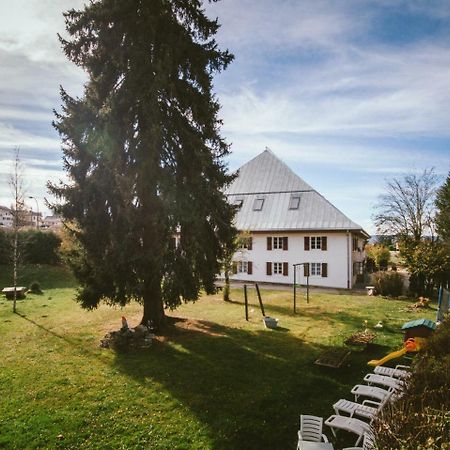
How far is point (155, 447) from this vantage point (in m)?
7.17

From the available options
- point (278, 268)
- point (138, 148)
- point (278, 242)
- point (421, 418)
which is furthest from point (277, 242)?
point (421, 418)

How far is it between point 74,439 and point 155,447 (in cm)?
169

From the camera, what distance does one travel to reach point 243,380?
34.1ft

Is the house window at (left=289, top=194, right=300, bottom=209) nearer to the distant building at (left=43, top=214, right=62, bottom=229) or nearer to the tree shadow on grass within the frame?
the distant building at (left=43, top=214, right=62, bottom=229)

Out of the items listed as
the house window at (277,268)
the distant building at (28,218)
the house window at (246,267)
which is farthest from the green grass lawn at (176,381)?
the house window at (246,267)

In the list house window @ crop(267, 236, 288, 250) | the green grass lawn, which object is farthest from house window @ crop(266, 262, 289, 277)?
the green grass lawn

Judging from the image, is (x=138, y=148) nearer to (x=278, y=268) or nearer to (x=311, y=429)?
(x=311, y=429)

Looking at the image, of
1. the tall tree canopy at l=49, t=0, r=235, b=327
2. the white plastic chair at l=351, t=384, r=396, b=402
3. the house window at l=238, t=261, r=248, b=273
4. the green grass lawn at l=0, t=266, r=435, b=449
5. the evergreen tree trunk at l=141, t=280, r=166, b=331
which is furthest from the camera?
the house window at l=238, t=261, r=248, b=273

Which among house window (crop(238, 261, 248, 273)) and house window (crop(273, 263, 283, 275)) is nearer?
house window (crop(273, 263, 283, 275))

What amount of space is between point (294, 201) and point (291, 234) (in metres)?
3.27

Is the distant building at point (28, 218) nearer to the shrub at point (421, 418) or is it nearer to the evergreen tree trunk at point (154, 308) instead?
the evergreen tree trunk at point (154, 308)

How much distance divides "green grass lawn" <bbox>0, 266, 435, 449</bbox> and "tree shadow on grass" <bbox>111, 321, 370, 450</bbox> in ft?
0.10

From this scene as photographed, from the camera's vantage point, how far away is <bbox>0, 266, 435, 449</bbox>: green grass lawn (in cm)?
A: 768

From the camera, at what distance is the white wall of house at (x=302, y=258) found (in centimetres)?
3038
